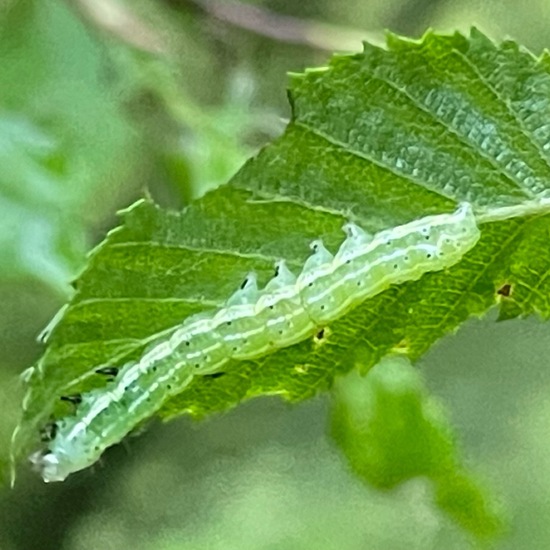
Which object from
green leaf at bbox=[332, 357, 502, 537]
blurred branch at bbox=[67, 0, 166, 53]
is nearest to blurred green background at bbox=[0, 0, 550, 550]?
blurred branch at bbox=[67, 0, 166, 53]

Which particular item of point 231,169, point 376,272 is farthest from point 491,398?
point 376,272

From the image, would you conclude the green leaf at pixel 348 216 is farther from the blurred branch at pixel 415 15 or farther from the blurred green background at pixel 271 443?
the blurred branch at pixel 415 15

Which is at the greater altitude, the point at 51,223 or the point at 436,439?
the point at 51,223

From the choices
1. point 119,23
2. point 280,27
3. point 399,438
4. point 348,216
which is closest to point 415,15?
point 280,27

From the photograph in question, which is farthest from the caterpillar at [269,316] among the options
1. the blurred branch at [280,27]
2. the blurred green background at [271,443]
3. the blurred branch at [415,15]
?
the blurred branch at [415,15]

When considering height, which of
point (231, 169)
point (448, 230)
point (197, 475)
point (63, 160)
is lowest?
point (448, 230)

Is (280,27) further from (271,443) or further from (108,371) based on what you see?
(271,443)

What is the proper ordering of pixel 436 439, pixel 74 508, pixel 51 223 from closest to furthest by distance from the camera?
pixel 436 439, pixel 51 223, pixel 74 508

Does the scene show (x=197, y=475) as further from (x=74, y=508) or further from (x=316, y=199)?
(x=316, y=199)
